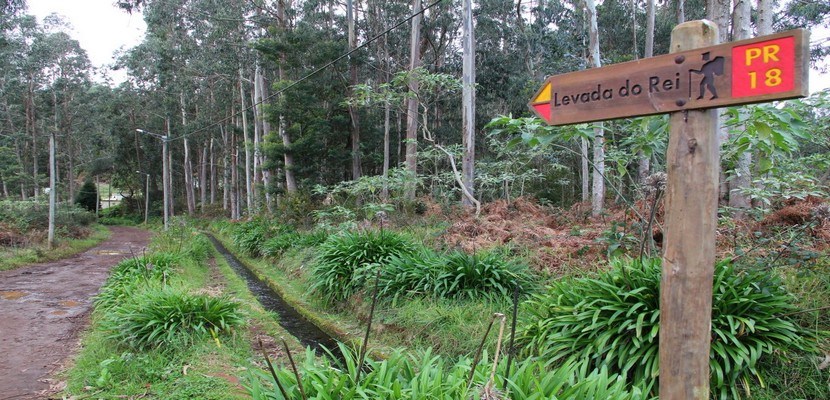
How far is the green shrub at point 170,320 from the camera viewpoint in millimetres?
5164

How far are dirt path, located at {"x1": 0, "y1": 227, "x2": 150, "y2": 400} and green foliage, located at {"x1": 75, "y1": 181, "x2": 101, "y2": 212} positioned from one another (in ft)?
104

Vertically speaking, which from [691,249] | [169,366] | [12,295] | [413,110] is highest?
[413,110]

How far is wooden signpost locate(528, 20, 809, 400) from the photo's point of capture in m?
1.80

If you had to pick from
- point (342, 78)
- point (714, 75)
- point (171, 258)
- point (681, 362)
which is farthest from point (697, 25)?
point (342, 78)

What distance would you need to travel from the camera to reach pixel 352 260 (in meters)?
7.57

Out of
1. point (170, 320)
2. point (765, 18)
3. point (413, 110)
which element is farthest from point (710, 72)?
point (413, 110)

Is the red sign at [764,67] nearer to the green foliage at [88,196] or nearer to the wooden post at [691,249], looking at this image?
the wooden post at [691,249]

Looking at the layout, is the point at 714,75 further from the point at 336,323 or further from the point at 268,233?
the point at 268,233

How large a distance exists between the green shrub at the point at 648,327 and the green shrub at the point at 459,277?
1523mm

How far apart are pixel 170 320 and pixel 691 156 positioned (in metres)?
5.36

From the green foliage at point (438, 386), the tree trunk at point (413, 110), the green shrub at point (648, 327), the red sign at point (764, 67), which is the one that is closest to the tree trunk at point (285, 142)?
the tree trunk at point (413, 110)

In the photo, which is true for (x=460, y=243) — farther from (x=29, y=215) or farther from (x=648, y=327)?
(x=29, y=215)

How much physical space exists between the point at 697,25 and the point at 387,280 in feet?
16.8

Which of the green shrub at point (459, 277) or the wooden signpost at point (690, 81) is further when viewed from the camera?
the green shrub at point (459, 277)
